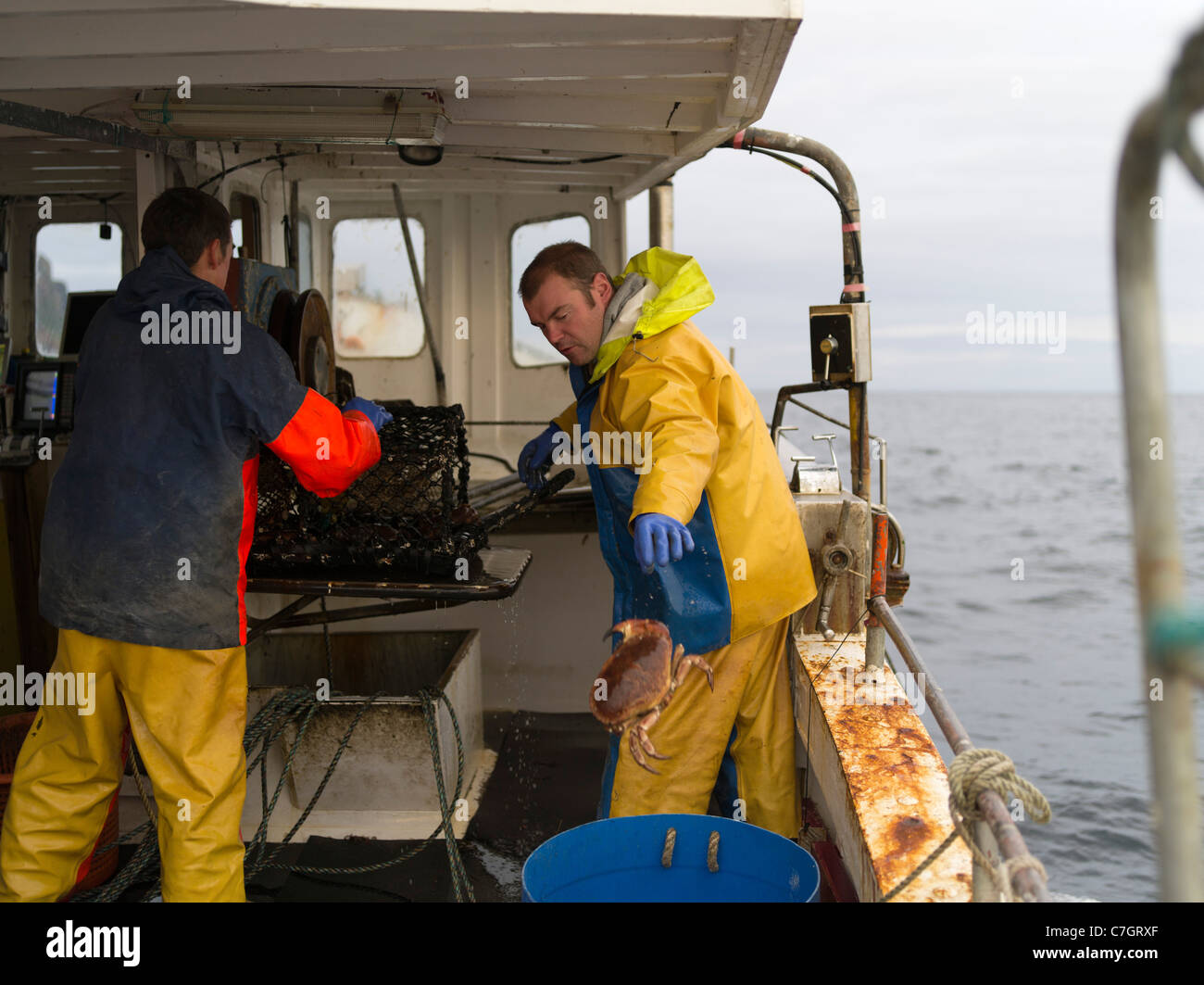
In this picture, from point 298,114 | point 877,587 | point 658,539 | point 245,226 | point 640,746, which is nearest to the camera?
point 658,539

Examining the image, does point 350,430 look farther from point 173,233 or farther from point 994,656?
point 994,656

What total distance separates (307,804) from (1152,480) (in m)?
4.27

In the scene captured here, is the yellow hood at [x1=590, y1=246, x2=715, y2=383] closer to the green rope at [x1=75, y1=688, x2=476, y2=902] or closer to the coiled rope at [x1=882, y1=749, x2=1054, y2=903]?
the coiled rope at [x1=882, y1=749, x2=1054, y2=903]

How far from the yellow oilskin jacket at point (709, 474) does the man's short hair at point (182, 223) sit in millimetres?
1301

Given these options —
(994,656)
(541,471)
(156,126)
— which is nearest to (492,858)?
(541,471)

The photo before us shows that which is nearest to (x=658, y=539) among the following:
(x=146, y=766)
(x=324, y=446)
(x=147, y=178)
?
(x=324, y=446)

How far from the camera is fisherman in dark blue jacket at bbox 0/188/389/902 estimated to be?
2979 millimetres

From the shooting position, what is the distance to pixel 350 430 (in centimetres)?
323

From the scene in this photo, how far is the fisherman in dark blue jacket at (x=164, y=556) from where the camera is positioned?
2.98 m

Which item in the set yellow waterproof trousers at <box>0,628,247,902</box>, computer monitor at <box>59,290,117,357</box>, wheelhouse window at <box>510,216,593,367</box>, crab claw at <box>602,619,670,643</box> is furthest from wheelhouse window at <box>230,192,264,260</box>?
crab claw at <box>602,619,670,643</box>

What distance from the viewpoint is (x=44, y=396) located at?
635 centimetres

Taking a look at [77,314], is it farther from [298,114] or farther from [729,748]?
[729,748]

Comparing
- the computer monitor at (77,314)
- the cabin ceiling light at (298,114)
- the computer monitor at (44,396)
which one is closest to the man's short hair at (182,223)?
the cabin ceiling light at (298,114)
